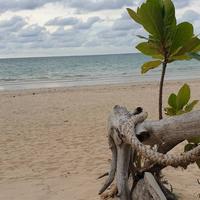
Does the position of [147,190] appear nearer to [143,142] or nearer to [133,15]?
[143,142]

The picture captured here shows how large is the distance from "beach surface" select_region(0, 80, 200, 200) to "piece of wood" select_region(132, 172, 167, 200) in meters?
1.01

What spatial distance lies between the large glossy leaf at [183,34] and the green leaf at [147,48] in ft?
0.63

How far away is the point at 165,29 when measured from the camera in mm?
3756

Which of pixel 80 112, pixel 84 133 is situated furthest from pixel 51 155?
pixel 80 112

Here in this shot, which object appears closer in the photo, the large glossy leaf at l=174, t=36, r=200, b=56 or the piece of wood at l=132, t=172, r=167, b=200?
the large glossy leaf at l=174, t=36, r=200, b=56

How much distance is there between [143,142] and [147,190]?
0.51 meters

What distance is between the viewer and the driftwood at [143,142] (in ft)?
11.2

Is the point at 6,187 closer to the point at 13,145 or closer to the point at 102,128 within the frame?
the point at 13,145

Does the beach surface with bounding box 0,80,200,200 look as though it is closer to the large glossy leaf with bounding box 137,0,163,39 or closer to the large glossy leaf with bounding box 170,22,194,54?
the large glossy leaf with bounding box 170,22,194,54

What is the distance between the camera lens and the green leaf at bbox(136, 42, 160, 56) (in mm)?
3873

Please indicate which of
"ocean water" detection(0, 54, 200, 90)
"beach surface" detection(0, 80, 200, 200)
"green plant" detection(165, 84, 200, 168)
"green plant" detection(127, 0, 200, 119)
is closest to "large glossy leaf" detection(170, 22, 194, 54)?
"green plant" detection(127, 0, 200, 119)

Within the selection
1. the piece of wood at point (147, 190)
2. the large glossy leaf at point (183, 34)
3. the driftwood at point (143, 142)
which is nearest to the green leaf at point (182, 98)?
the driftwood at point (143, 142)

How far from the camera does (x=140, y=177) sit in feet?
13.9

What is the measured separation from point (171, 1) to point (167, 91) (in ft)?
53.8
